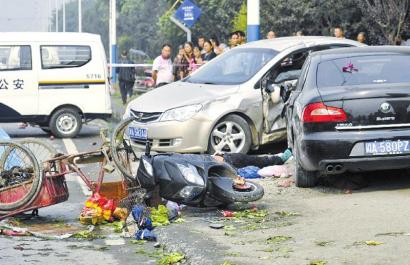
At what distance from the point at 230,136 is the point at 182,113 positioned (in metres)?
0.72

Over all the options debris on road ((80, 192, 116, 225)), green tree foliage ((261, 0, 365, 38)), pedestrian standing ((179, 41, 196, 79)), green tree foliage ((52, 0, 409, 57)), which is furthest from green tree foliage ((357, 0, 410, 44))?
debris on road ((80, 192, 116, 225))

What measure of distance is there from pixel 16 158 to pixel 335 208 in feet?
10.2

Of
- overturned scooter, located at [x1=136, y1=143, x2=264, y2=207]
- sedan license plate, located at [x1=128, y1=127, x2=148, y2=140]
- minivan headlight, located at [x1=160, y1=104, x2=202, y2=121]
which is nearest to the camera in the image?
overturned scooter, located at [x1=136, y1=143, x2=264, y2=207]

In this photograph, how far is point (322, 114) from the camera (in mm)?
8633

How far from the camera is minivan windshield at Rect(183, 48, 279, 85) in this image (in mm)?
12102

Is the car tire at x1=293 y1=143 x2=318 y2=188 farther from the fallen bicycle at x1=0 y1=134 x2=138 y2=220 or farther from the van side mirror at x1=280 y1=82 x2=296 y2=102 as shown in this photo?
the fallen bicycle at x1=0 y1=134 x2=138 y2=220

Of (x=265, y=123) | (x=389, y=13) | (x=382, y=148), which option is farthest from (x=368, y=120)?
(x=389, y=13)

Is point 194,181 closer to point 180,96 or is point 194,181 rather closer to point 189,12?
point 180,96

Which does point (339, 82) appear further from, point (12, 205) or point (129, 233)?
point (12, 205)

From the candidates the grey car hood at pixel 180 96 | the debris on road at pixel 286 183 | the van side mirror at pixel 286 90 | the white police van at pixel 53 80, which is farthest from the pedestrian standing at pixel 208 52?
the debris on road at pixel 286 183

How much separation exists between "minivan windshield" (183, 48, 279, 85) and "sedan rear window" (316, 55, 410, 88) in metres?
2.71

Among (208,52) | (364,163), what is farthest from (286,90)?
(208,52)

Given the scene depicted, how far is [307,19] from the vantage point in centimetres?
2798

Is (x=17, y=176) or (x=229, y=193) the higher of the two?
(x=17, y=176)
